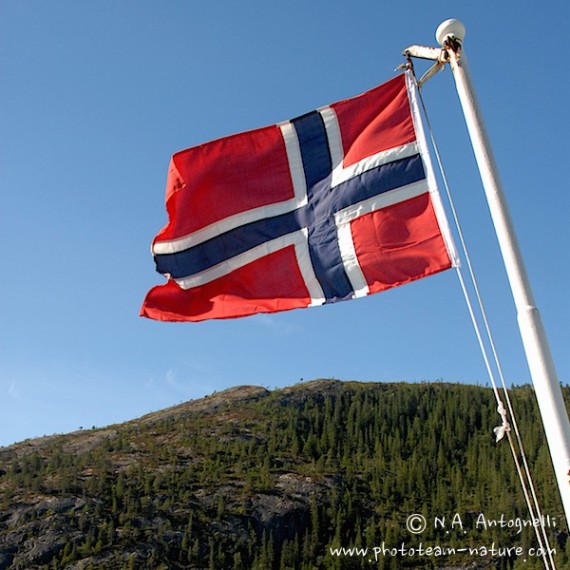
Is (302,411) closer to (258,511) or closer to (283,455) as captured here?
(283,455)

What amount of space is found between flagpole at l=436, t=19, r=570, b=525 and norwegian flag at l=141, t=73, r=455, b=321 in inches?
74.8

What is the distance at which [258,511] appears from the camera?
116250 mm

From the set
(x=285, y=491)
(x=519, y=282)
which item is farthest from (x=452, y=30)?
(x=285, y=491)

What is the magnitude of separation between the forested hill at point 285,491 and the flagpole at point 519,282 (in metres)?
101

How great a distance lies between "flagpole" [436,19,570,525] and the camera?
5.23 meters

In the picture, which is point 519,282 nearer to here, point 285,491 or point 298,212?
point 298,212

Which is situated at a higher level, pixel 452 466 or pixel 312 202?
pixel 452 466

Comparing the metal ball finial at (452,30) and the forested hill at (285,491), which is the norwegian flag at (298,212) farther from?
the forested hill at (285,491)

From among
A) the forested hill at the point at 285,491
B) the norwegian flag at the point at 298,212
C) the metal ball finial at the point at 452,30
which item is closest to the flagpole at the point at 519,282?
the metal ball finial at the point at 452,30

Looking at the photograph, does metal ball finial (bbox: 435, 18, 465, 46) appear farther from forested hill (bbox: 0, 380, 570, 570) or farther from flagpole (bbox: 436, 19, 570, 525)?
forested hill (bbox: 0, 380, 570, 570)

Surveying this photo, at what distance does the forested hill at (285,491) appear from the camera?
10594 cm

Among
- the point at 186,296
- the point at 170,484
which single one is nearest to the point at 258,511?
the point at 170,484

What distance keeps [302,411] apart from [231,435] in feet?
61.9

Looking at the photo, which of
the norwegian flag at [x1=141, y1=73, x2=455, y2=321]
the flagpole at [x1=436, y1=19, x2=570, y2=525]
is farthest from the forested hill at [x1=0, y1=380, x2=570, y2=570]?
the flagpole at [x1=436, y1=19, x2=570, y2=525]
